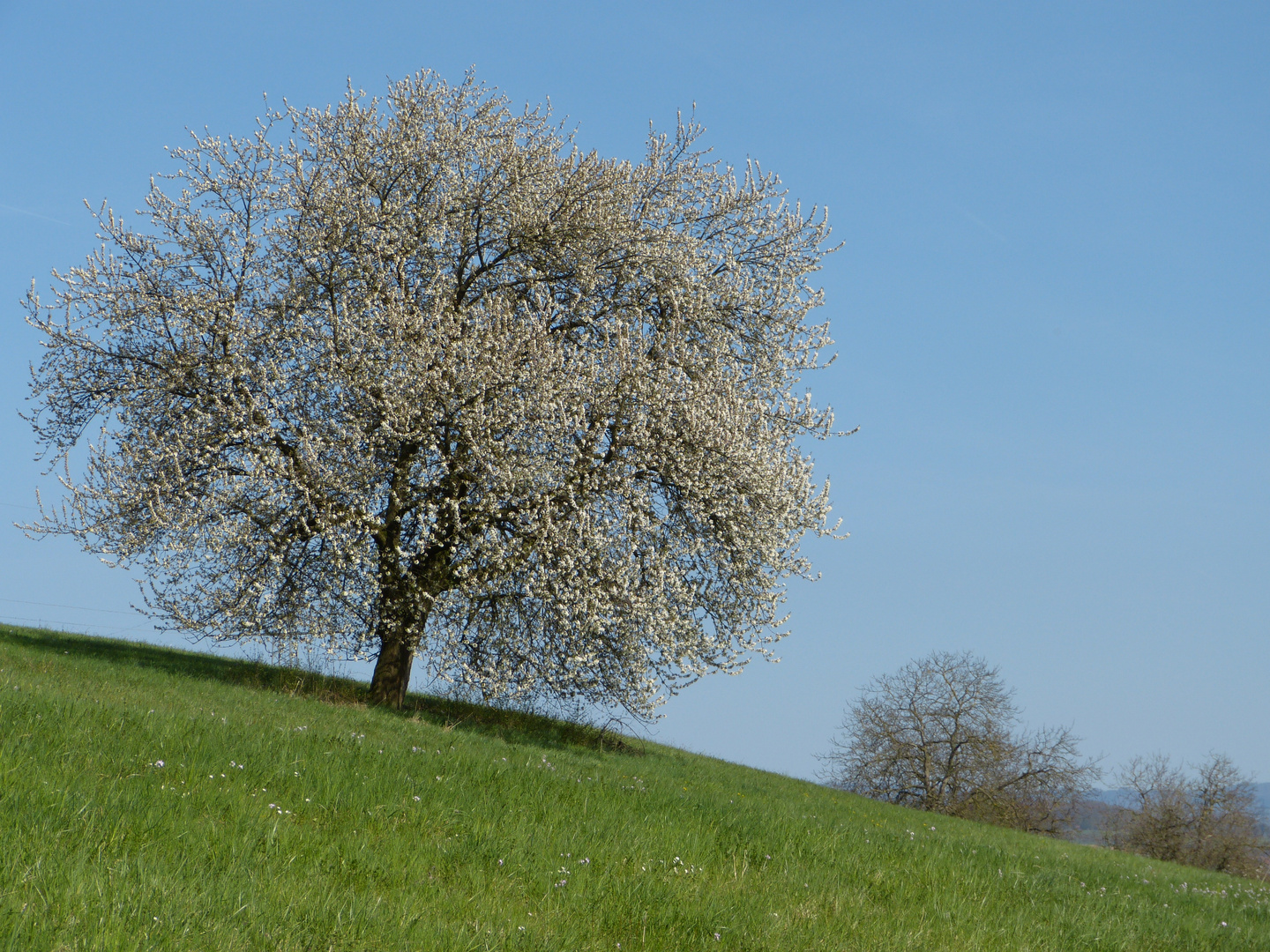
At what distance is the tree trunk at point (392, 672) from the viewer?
2208 centimetres

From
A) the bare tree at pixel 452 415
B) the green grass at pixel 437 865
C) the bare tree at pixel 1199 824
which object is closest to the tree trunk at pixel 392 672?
the bare tree at pixel 452 415

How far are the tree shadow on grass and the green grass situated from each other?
28.1 ft

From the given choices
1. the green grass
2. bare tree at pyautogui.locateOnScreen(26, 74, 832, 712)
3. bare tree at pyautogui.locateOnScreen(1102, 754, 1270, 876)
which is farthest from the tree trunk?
bare tree at pyautogui.locateOnScreen(1102, 754, 1270, 876)

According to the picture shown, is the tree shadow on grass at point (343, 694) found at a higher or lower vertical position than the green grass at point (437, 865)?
lower

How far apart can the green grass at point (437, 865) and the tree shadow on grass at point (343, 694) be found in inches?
337

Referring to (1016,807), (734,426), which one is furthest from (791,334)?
(1016,807)

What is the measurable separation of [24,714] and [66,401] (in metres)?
16.3

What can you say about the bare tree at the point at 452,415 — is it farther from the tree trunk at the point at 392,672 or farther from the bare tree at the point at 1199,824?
the bare tree at the point at 1199,824

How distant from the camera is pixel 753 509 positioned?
2130 cm

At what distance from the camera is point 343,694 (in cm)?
2203

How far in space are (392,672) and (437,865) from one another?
52.3 ft

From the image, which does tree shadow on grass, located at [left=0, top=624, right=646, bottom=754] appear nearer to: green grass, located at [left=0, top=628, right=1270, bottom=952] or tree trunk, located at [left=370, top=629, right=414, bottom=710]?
tree trunk, located at [left=370, top=629, right=414, bottom=710]

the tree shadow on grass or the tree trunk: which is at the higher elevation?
the tree trunk

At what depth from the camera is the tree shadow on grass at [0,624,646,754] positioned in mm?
21328
